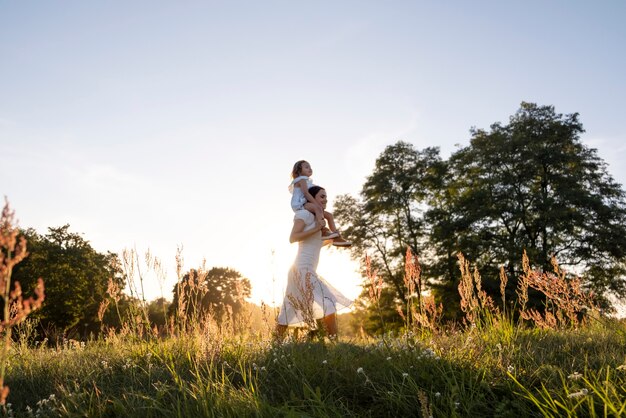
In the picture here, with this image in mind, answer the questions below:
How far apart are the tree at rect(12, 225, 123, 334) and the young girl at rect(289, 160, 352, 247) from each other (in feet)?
88.5

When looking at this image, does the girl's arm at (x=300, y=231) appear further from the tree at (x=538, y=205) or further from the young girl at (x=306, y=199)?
the tree at (x=538, y=205)

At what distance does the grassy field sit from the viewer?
2941mm

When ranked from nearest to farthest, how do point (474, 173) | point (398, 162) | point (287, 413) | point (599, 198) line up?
point (287, 413)
point (599, 198)
point (474, 173)
point (398, 162)

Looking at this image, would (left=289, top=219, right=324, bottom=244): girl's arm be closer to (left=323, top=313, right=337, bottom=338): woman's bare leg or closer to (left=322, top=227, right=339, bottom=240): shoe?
(left=322, top=227, right=339, bottom=240): shoe

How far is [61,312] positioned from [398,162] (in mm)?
24843

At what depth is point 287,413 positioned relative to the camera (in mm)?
2781

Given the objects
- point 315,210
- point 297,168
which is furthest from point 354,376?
point 297,168

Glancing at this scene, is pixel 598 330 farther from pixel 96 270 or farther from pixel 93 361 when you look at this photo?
pixel 96 270

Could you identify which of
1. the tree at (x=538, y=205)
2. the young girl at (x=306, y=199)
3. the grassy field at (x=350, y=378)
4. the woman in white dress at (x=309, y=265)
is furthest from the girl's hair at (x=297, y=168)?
the tree at (x=538, y=205)

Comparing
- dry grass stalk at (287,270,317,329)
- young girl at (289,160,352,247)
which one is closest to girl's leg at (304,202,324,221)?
young girl at (289,160,352,247)

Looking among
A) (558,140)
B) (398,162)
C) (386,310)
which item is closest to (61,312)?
(386,310)

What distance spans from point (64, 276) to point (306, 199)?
104 feet

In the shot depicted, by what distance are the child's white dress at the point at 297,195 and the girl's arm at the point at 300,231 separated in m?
0.33

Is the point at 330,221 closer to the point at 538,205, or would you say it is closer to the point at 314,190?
the point at 314,190
